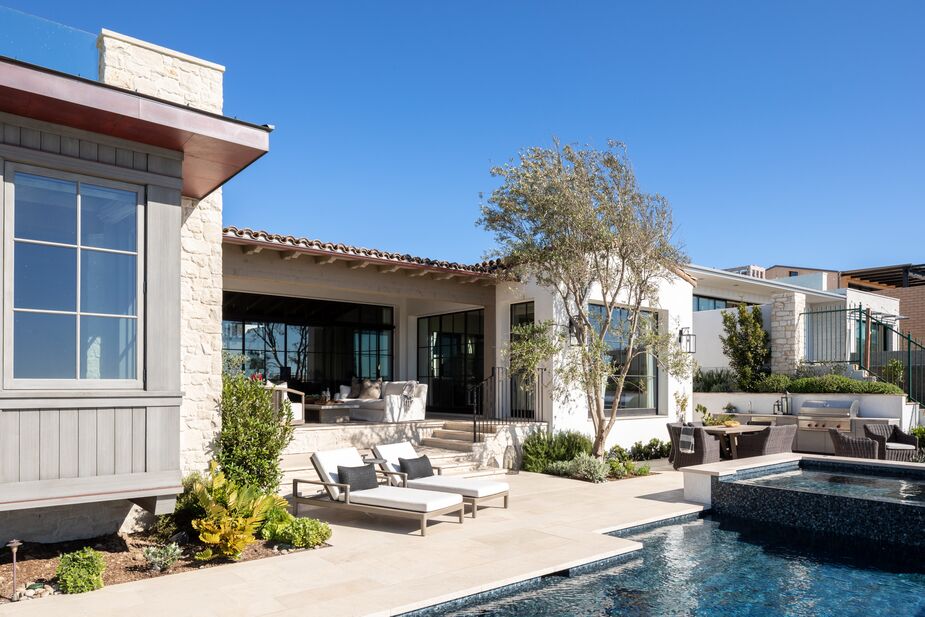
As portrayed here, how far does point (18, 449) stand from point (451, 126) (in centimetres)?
1381

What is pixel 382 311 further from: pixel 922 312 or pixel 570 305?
pixel 922 312

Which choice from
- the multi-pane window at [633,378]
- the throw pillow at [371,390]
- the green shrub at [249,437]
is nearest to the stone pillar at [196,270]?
the green shrub at [249,437]

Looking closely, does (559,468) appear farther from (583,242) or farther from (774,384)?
(774,384)

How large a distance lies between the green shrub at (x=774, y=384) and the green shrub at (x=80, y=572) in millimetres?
16440

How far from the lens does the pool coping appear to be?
5.42 m

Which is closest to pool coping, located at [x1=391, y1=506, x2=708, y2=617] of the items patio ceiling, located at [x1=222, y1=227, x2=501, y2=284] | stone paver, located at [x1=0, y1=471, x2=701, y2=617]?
stone paver, located at [x1=0, y1=471, x2=701, y2=617]

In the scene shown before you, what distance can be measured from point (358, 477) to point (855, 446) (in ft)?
31.1

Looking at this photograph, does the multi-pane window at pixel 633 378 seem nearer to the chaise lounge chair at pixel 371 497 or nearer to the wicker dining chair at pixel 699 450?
the wicker dining chair at pixel 699 450

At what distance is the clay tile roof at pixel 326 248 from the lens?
10.9 meters

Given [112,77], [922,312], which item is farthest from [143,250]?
[922,312]

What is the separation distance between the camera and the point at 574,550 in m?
6.98

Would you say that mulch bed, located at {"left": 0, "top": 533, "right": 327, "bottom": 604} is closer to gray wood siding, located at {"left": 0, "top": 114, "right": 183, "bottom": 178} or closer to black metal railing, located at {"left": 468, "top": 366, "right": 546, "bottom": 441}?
gray wood siding, located at {"left": 0, "top": 114, "right": 183, "bottom": 178}

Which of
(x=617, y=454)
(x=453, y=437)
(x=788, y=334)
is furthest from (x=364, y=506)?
(x=788, y=334)

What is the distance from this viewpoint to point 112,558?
6.48 metres
